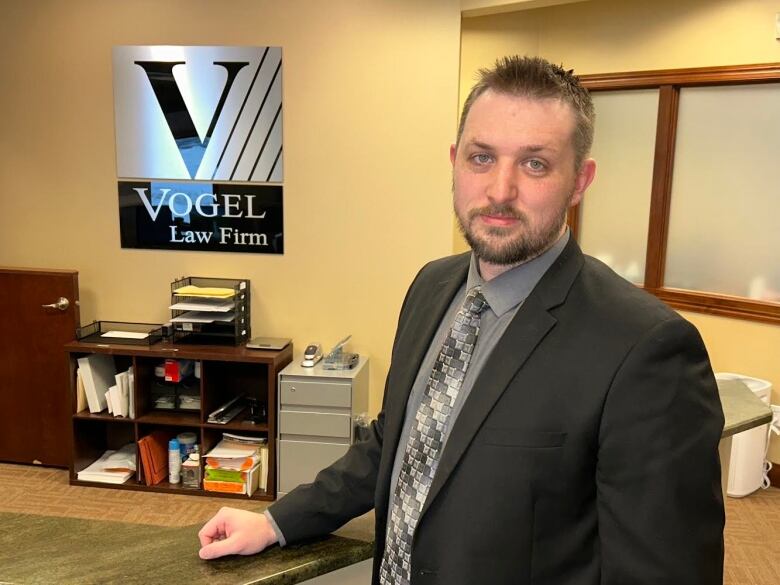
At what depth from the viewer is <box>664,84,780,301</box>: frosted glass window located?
3973 millimetres

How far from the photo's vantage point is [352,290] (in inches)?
158

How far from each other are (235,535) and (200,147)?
10.3 feet

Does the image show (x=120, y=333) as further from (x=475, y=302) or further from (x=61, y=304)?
(x=475, y=302)

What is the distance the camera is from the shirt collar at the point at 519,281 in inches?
44.9

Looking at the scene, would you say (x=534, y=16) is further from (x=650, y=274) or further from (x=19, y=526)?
(x=19, y=526)

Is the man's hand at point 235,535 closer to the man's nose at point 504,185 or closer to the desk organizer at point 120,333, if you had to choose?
the man's nose at point 504,185

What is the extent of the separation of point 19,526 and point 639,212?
3982 mm

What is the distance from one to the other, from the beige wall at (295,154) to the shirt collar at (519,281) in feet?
8.96

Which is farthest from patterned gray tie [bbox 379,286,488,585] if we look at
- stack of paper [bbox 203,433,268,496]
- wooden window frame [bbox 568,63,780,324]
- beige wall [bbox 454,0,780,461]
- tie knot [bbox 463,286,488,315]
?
wooden window frame [bbox 568,63,780,324]

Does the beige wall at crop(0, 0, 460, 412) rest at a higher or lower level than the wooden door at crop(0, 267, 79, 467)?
higher

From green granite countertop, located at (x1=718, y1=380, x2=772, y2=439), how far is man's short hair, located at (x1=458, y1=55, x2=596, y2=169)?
3.44ft

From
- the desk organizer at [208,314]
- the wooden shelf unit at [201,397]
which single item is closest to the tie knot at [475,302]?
the wooden shelf unit at [201,397]

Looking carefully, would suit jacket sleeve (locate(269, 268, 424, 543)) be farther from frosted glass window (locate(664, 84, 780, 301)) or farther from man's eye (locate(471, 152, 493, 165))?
frosted glass window (locate(664, 84, 780, 301))

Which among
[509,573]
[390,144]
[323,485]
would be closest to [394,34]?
[390,144]
